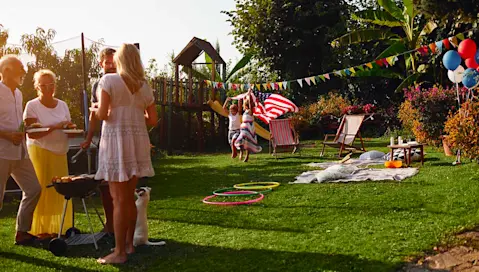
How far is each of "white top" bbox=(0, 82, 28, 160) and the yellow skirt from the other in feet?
0.91

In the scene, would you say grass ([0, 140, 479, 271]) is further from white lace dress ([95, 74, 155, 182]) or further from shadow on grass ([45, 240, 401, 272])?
white lace dress ([95, 74, 155, 182])

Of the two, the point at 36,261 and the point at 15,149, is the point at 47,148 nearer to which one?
the point at 15,149

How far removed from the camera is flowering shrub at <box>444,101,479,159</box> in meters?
7.73

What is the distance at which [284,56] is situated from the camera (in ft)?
83.6

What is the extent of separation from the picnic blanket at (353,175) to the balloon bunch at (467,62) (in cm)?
258

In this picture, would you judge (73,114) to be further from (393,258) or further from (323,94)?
(323,94)

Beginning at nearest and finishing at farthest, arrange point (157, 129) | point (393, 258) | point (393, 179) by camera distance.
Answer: point (393, 258)
point (393, 179)
point (157, 129)

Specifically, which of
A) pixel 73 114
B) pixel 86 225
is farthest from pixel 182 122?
pixel 86 225

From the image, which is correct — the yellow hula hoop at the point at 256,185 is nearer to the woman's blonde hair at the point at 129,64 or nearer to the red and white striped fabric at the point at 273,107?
the woman's blonde hair at the point at 129,64

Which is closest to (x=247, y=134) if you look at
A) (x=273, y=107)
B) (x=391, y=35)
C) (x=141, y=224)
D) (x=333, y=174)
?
(x=333, y=174)

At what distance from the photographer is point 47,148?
16.6ft

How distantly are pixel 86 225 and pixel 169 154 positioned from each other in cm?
1098

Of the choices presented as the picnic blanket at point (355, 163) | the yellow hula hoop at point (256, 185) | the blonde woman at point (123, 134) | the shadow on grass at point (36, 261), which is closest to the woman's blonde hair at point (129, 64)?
the blonde woman at point (123, 134)

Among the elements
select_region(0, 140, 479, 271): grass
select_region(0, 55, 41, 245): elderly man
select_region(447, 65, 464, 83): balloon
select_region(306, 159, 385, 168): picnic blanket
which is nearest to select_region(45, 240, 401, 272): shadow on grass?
select_region(0, 140, 479, 271): grass
